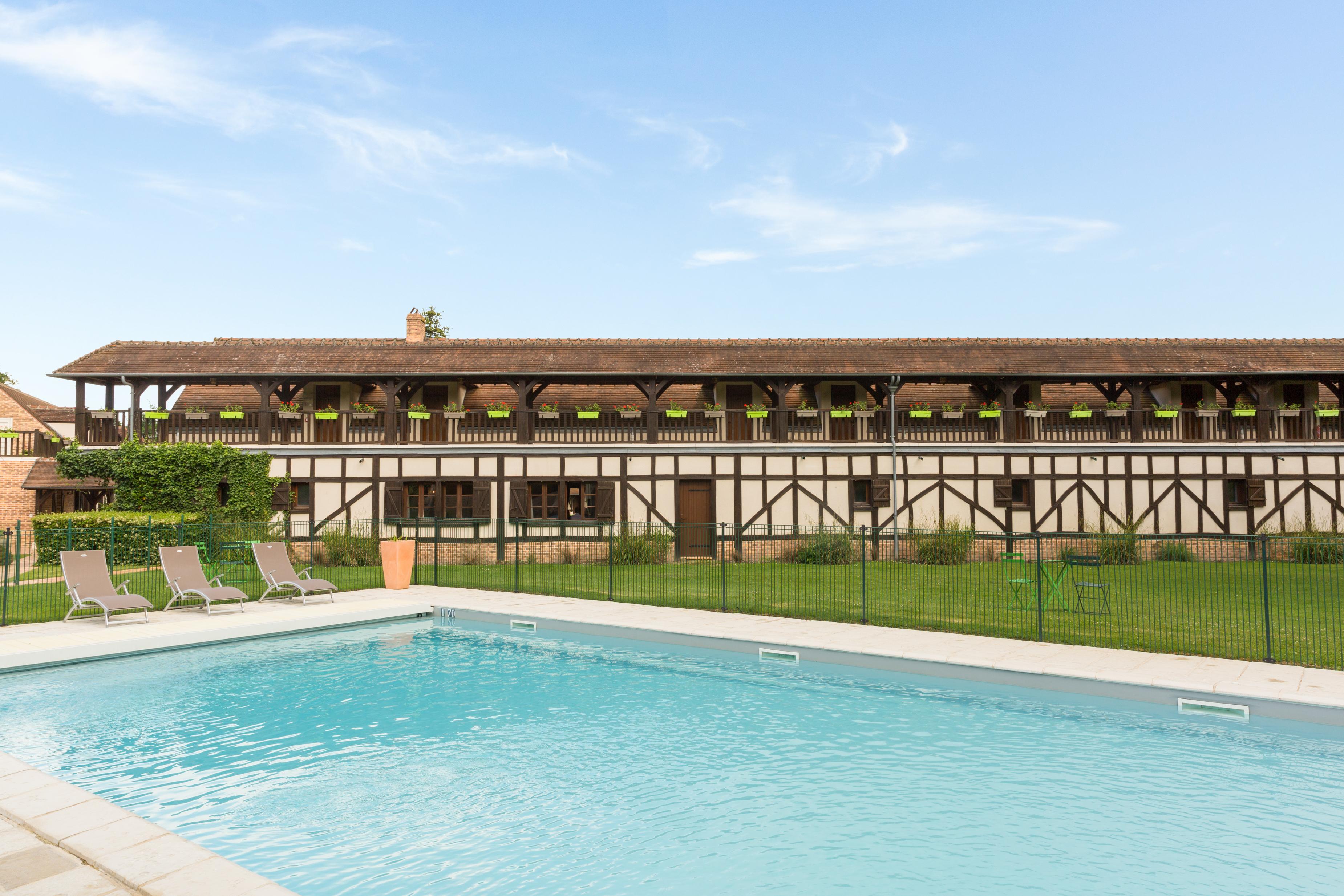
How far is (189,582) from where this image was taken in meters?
11.9

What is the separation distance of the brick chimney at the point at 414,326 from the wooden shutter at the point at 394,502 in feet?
21.0

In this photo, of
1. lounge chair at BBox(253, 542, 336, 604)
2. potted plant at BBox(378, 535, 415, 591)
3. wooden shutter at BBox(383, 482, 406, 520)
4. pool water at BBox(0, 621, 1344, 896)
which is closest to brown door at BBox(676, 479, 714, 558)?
wooden shutter at BBox(383, 482, 406, 520)

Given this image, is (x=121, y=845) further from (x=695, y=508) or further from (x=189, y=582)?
(x=695, y=508)

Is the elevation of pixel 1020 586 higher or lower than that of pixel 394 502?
lower

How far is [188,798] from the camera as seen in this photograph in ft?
17.3

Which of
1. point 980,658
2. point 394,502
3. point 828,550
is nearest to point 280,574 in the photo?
point 394,502

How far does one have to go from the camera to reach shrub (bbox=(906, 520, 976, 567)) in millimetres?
19812

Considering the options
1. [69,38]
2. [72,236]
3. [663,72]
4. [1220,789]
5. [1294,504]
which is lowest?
[1220,789]

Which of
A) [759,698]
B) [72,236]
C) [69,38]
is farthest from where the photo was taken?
[72,236]

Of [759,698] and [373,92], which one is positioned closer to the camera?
[759,698]

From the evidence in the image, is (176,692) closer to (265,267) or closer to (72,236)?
(72,236)

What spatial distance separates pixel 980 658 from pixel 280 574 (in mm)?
10700

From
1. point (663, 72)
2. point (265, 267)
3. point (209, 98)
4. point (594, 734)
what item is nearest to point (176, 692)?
point (594, 734)

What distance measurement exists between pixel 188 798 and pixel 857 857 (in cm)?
426
